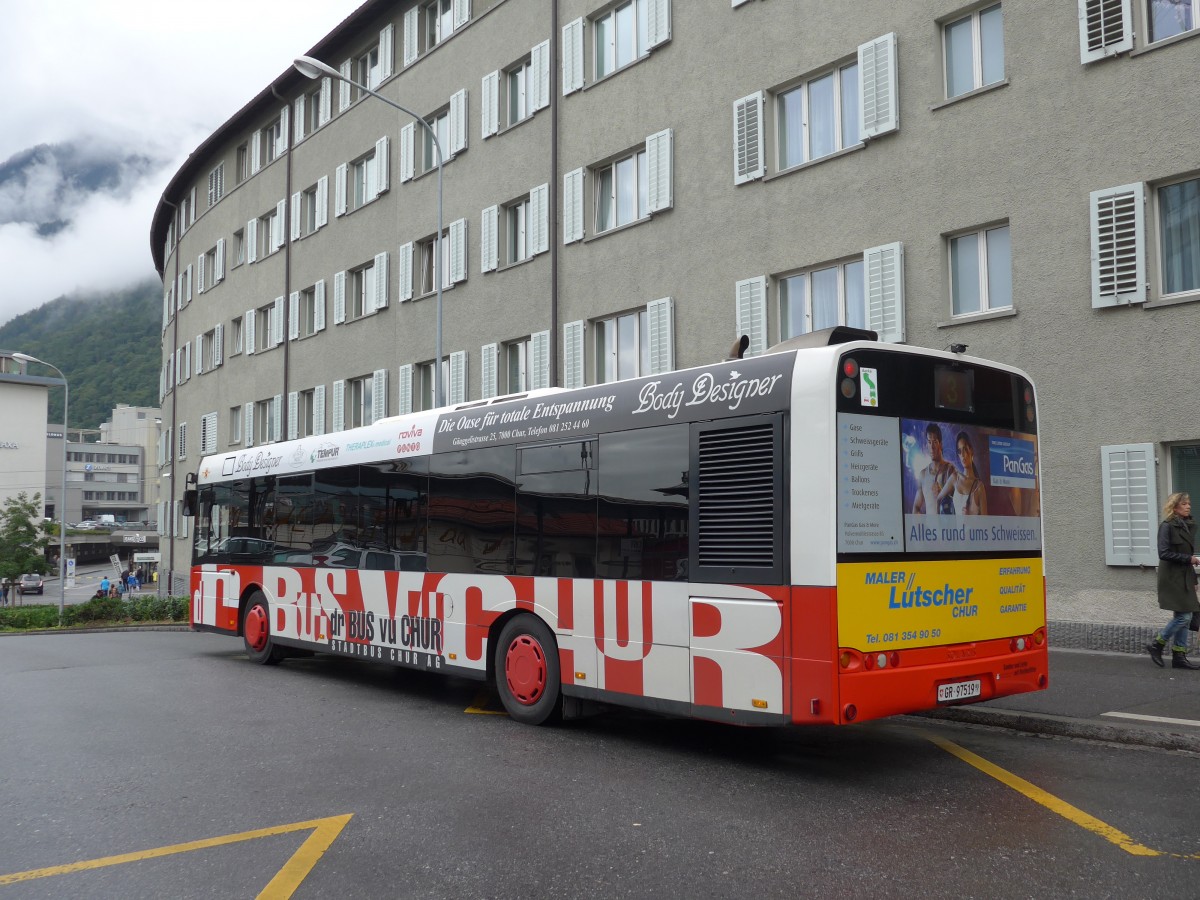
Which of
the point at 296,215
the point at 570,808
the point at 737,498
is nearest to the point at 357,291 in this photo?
the point at 296,215

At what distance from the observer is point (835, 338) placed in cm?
739

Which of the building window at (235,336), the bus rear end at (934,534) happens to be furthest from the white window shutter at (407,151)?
the bus rear end at (934,534)

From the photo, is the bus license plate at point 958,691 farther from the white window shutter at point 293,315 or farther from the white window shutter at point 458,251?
the white window shutter at point 293,315

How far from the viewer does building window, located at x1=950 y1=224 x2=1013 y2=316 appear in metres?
14.6

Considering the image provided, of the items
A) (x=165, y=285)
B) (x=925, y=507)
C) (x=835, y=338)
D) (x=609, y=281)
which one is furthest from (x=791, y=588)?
(x=165, y=285)

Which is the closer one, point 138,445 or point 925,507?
point 925,507

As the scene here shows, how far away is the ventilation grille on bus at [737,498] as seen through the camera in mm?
6832

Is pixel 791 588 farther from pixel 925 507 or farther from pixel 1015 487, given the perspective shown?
pixel 1015 487

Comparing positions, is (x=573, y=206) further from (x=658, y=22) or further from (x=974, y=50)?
(x=974, y=50)

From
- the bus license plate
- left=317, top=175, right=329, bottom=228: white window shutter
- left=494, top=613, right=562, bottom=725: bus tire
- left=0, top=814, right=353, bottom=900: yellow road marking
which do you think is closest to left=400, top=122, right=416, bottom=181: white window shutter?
left=317, top=175, right=329, bottom=228: white window shutter

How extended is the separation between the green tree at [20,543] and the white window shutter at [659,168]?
187 ft

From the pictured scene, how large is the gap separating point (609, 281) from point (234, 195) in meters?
22.8

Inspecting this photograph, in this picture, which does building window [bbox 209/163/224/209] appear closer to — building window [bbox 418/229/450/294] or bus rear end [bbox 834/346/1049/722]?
building window [bbox 418/229/450/294]

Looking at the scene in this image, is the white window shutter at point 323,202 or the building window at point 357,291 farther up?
the white window shutter at point 323,202
